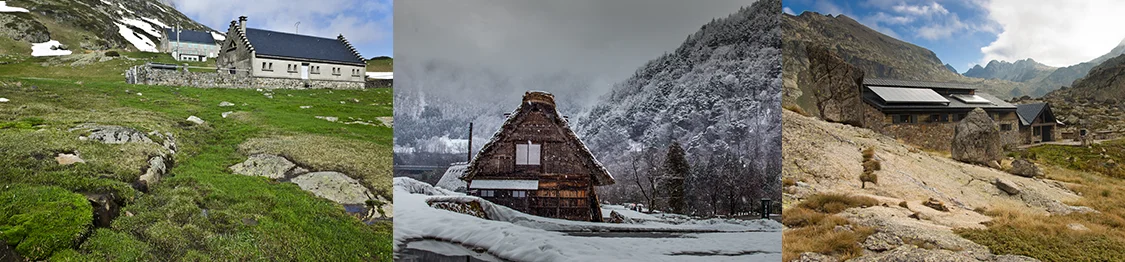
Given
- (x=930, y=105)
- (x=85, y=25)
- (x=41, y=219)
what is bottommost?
(x=41, y=219)

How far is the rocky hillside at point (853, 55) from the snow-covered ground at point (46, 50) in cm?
1887

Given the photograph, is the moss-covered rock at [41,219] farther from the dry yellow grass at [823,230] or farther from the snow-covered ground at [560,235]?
the dry yellow grass at [823,230]

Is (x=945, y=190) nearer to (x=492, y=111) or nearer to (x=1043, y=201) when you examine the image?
(x=1043, y=201)

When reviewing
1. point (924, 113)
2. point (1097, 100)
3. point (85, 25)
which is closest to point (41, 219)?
point (85, 25)

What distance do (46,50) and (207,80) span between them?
3235mm

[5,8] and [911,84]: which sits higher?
[5,8]

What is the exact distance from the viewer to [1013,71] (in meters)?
20.8

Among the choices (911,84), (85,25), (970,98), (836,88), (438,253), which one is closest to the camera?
(438,253)

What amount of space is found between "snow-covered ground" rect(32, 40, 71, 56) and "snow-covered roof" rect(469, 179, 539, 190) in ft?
40.3

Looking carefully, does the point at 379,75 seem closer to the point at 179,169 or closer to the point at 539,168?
the point at 179,169

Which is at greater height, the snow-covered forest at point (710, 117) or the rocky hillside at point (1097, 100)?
the rocky hillside at point (1097, 100)

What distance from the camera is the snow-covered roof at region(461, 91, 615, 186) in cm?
390

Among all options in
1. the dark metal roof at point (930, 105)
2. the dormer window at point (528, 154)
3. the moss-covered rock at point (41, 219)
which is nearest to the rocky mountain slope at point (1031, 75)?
the dark metal roof at point (930, 105)

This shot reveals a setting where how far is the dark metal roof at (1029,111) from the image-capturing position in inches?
738
